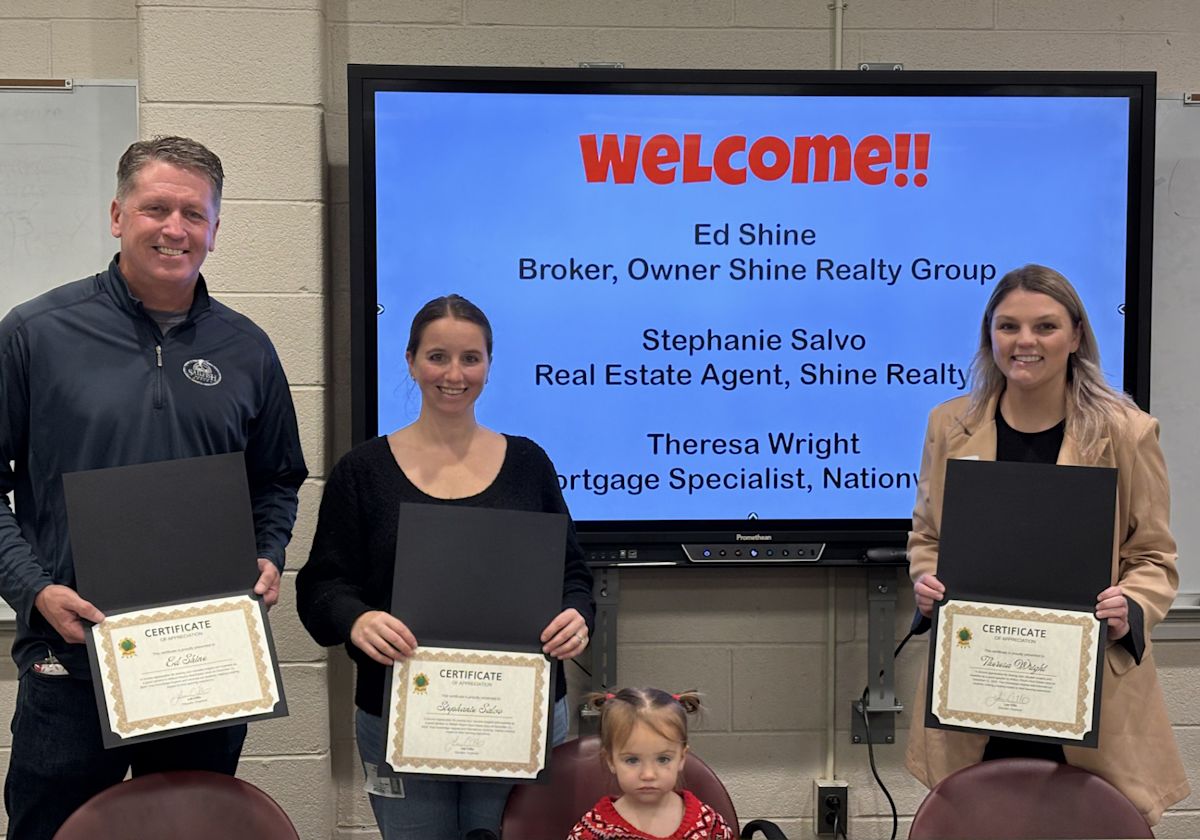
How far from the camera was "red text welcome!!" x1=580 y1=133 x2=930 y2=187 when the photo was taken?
292 cm

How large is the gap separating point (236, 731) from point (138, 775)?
0.18 meters

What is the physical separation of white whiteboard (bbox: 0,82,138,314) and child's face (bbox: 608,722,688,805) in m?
2.02

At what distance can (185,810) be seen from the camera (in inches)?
72.6

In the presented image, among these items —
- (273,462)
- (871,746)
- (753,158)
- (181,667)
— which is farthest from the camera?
(871,746)

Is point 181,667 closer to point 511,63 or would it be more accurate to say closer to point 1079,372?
point 1079,372

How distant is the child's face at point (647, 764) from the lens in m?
1.86

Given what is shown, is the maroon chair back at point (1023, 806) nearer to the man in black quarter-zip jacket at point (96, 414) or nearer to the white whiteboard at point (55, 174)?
the man in black quarter-zip jacket at point (96, 414)

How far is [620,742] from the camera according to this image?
1900 millimetres

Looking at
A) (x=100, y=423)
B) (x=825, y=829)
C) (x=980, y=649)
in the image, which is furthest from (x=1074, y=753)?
(x=100, y=423)

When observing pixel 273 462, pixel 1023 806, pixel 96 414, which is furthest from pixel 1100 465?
pixel 96 414

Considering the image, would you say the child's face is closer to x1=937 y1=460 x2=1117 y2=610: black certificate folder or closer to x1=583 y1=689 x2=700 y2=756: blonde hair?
x1=583 y1=689 x2=700 y2=756: blonde hair

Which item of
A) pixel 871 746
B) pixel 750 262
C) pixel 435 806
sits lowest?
pixel 871 746

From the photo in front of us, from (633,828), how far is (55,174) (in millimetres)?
2259

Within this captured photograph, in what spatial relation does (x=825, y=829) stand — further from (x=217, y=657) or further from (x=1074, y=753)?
(x=217, y=657)
